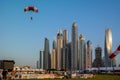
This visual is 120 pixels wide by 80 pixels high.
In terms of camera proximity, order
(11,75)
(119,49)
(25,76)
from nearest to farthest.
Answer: (119,49) < (11,75) < (25,76)

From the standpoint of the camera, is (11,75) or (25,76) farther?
(25,76)

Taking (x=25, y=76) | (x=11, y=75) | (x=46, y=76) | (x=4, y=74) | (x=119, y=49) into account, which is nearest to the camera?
(x=119, y=49)

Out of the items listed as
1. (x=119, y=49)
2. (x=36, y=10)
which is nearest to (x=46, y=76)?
(x=36, y=10)

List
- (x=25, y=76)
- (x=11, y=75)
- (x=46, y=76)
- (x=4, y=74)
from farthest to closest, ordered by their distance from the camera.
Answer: (x=46, y=76) < (x=25, y=76) < (x=11, y=75) < (x=4, y=74)

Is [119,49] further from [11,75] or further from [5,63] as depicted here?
[11,75]

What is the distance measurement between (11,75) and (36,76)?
827 cm

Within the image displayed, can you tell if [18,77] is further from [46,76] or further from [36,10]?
[36,10]

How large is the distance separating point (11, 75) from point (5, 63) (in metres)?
7.59

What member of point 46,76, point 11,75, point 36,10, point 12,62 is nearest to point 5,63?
point 12,62

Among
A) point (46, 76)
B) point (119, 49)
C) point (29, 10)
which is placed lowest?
point (46, 76)

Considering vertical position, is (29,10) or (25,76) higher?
(29,10)

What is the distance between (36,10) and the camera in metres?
54.2

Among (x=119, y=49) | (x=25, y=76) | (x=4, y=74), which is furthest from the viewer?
(x=25, y=76)

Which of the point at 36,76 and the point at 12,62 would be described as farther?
the point at 36,76
